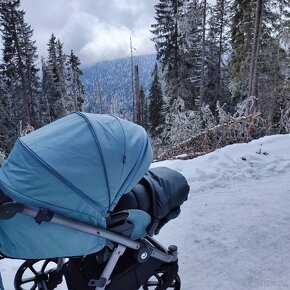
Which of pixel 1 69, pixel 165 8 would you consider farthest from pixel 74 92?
pixel 165 8

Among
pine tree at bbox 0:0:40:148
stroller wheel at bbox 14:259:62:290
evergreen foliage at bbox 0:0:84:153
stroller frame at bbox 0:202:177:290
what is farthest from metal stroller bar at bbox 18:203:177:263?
pine tree at bbox 0:0:40:148

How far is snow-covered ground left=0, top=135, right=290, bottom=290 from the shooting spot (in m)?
3.27

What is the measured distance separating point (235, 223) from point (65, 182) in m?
2.95

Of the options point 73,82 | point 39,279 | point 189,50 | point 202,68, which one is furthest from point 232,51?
point 39,279

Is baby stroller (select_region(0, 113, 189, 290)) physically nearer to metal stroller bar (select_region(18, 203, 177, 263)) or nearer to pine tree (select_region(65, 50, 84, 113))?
metal stroller bar (select_region(18, 203, 177, 263))

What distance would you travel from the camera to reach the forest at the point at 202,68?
1115 centimetres

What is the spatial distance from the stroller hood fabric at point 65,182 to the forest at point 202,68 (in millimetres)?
5993

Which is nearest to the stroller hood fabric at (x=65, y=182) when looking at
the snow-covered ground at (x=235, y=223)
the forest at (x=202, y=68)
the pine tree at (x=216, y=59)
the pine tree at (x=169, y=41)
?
the snow-covered ground at (x=235, y=223)

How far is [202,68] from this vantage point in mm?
19812

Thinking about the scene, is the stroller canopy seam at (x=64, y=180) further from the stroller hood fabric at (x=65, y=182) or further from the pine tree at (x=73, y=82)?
the pine tree at (x=73, y=82)

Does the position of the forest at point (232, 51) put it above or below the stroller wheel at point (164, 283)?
above

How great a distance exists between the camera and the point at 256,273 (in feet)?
10.7

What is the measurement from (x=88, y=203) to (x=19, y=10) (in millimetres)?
28975

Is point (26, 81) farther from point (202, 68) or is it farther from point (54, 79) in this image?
point (202, 68)
